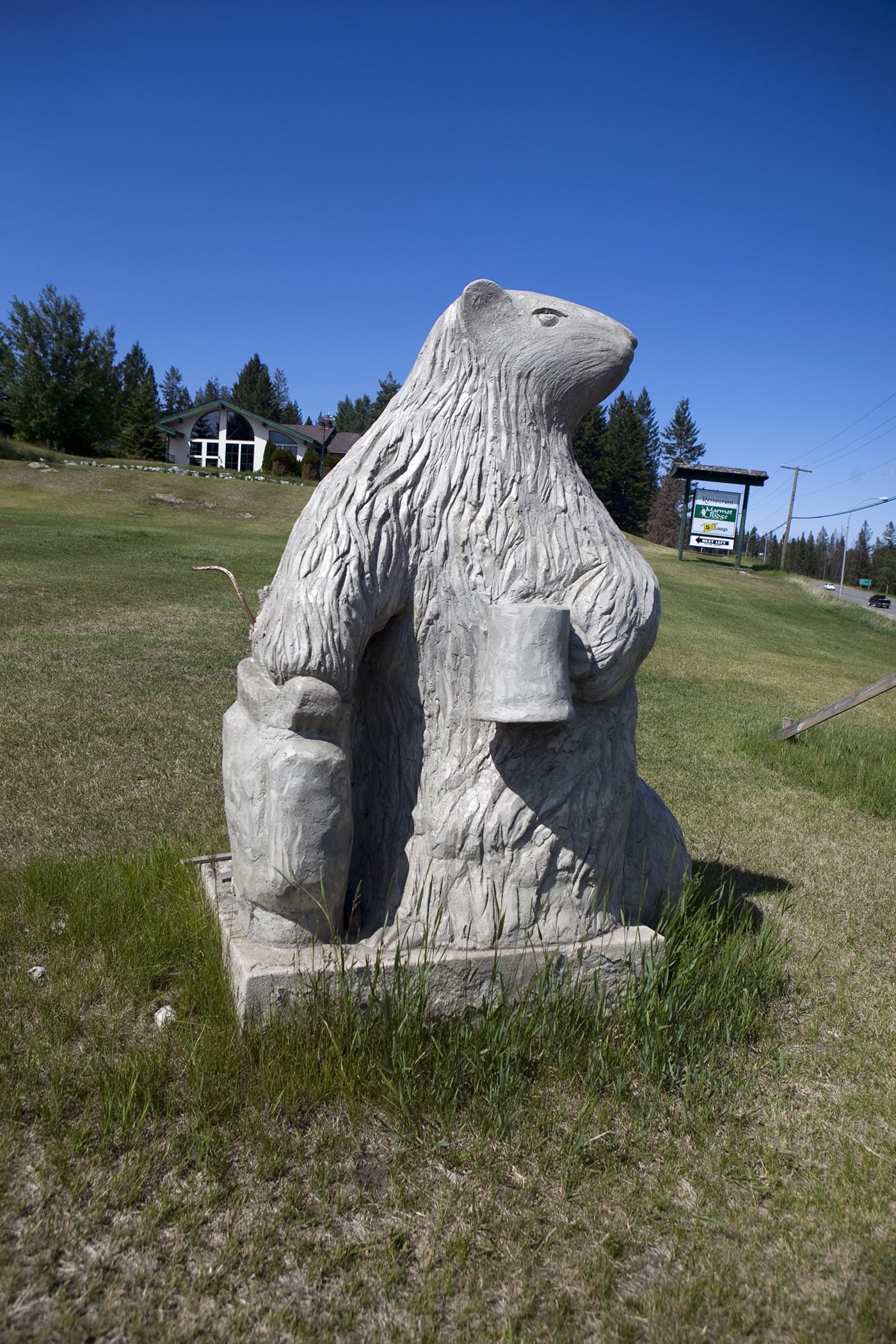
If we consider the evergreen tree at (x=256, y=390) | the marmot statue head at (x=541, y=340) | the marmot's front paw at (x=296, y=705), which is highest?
the evergreen tree at (x=256, y=390)

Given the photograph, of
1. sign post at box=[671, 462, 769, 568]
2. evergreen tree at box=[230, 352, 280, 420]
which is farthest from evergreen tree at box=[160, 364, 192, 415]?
sign post at box=[671, 462, 769, 568]

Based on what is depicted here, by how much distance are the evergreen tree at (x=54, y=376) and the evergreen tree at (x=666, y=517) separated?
98.8 ft

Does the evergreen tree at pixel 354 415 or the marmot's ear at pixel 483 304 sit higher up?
the evergreen tree at pixel 354 415

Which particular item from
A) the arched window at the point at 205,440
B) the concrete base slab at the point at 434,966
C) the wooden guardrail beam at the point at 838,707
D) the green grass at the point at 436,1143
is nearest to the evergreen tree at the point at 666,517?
the arched window at the point at 205,440

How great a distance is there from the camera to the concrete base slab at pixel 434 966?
86.1 inches

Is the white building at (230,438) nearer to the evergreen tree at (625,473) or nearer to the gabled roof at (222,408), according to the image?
the gabled roof at (222,408)

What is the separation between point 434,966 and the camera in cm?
227

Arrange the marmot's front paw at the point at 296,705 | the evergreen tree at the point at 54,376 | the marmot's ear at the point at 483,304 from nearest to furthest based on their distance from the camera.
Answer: the marmot's front paw at the point at 296,705 → the marmot's ear at the point at 483,304 → the evergreen tree at the point at 54,376

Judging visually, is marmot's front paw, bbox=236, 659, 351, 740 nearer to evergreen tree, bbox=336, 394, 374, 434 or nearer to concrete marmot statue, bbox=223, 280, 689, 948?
concrete marmot statue, bbox=223, 280, 689, 948

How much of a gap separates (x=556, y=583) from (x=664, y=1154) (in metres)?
1.42

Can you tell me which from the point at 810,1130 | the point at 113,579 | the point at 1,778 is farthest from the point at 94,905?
the point at 113,579

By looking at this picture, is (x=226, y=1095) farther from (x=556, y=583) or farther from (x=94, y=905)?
(x=556, y=583)

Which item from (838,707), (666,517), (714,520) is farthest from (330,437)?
(838,707)

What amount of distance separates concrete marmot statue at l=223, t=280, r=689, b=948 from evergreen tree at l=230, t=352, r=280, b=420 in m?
70.2
